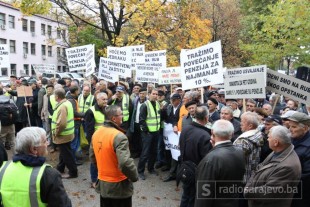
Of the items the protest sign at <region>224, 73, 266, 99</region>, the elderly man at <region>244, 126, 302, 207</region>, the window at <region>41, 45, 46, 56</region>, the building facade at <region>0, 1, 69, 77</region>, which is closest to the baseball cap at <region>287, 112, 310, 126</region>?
the elderly man at <region>244, 126, 302, 207</region>

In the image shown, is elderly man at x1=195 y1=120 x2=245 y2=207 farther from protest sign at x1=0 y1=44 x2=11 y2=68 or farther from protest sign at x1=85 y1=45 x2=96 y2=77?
protest sign at x1=0 y1=44 x2=11 y2=68

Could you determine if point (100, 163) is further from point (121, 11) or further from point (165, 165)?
point (121, 11)

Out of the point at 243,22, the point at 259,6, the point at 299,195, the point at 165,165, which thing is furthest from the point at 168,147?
the point at 259,6

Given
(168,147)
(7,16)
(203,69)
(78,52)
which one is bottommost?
(168,147)

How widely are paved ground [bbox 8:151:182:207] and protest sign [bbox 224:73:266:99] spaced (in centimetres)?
232

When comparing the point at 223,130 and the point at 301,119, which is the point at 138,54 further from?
the point at 223,130

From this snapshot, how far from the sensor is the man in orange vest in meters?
4.49

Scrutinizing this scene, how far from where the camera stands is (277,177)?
389 centimetres

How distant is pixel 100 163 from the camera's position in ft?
15.5

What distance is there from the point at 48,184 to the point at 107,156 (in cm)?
164

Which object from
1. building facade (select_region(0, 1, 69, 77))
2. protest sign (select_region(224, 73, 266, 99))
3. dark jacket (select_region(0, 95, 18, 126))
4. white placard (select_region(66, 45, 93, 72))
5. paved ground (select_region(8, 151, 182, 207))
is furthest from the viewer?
building facade (select_region(0, 1, 69, 77))

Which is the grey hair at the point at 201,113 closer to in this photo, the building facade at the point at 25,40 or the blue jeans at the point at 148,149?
the blue jeans at the point at 148,149

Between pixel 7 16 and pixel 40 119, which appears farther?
pixel 7 16

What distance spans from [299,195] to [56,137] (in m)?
5.03
